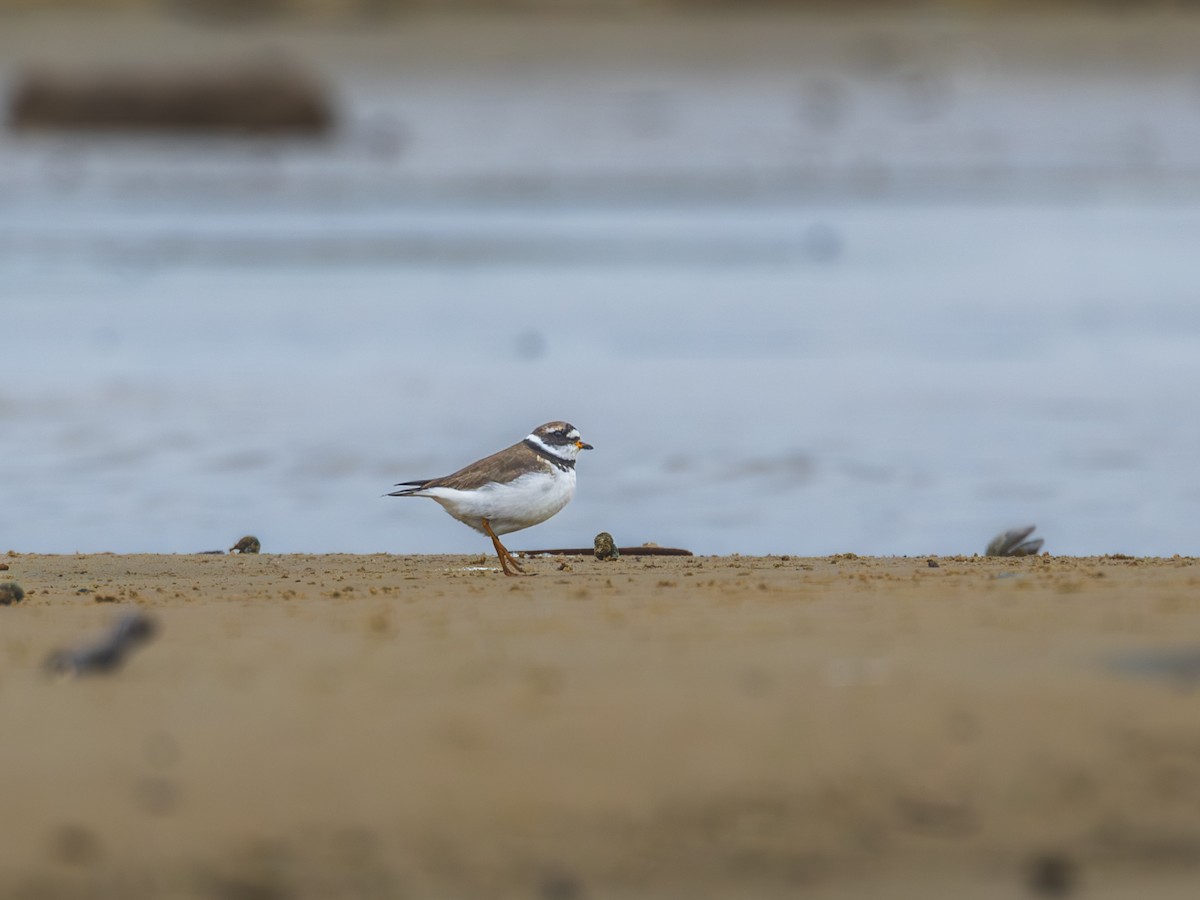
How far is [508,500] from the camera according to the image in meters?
7.02

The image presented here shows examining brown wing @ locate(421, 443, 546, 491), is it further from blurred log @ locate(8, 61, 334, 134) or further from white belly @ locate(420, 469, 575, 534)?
blurred log @ locate(8, 61, 334, 134)

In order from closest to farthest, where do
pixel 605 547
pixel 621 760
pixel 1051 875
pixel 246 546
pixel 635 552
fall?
pixel 1051 875 → pixel 621 760 → pixel 605 547 → pixel 635 552 → pixel 246 546

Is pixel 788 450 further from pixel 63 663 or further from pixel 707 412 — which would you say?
pixel 63 663

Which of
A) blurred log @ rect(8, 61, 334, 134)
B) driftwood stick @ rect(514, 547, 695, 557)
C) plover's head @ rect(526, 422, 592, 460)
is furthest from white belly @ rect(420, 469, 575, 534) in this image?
blurred log @ rect(8, 61, 334, 134)

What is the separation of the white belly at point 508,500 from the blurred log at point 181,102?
2809cm

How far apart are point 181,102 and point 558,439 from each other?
29.6m

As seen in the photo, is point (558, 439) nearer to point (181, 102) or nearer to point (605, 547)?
point (605, 547)

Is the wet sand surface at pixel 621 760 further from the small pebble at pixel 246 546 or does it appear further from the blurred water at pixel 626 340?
the blurred water at pixel 626 340

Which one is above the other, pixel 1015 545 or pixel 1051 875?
pixel 1015 545

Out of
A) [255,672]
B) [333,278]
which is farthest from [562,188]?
[255,672]

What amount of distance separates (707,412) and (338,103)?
2886 centimetres

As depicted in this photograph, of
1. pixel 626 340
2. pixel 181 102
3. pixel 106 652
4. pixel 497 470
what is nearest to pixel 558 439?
pixel 497 470

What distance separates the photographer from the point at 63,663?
4.66 meters

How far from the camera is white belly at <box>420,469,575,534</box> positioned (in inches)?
277
